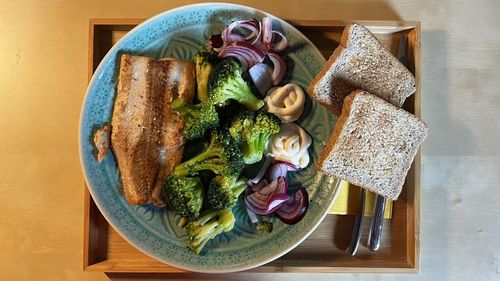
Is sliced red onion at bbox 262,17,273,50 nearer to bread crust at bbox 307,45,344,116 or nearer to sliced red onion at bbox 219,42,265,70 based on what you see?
sliced red onion at bbox 219,42,265,70

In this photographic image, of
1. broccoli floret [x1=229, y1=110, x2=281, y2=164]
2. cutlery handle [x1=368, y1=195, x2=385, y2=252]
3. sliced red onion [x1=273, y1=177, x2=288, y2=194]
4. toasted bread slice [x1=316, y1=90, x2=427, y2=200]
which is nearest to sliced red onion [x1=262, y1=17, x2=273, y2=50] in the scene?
broccoli floret [x1=229, y1=110, x2=281, y2=164]

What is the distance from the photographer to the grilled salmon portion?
194 cm

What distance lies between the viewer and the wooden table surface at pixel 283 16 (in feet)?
6.88

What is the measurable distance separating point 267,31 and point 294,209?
A: 717 mm

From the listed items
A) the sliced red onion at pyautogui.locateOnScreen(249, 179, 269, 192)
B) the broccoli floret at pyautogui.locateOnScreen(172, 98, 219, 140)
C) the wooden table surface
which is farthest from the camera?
the wooden table surface

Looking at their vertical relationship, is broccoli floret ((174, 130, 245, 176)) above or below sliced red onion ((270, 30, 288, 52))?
below

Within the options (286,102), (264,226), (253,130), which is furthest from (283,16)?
(264,226)

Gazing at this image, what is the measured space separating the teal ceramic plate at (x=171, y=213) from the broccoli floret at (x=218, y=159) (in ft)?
0.65

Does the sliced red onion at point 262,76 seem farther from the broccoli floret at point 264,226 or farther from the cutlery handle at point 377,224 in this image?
the cutlery handle at point 377,224

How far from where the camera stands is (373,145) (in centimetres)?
189

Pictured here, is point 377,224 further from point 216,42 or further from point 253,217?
point 216,42

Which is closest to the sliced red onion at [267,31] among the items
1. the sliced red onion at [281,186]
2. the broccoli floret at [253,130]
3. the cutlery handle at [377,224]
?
the broccoli floret at [253,130]

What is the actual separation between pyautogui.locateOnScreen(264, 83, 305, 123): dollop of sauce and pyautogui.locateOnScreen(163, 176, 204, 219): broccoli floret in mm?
425

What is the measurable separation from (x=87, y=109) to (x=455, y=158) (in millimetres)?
1579
